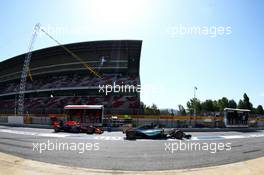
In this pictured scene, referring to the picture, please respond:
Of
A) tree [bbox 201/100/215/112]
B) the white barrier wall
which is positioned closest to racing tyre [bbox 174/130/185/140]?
the white barrier wall

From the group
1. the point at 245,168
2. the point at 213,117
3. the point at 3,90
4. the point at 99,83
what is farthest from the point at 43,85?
the point at 245,168

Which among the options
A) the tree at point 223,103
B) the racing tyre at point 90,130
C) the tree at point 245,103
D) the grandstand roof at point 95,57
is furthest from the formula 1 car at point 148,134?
the tree at point 245,103

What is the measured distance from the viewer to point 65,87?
59.4 metres

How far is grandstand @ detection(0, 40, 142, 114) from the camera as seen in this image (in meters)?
53.8

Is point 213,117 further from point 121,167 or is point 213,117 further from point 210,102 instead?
point 210,102

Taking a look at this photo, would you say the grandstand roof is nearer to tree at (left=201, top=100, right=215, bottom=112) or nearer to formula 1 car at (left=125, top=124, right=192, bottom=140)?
formula 1 car at (left=125, top=124, right=192, bottom=140)

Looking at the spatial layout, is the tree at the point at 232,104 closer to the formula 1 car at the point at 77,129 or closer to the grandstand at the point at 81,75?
the grandstand at the point at 81,75

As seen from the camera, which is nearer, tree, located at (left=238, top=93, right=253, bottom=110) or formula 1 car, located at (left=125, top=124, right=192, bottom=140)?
formula 1 car, located at (left=125, top=124, right=192, bottom=140)

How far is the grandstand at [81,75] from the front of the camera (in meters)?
53.8

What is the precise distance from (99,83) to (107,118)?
27.4 m

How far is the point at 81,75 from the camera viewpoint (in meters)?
62.8

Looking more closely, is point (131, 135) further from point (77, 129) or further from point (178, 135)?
point (77, 129)

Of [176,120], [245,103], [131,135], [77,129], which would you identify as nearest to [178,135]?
[131,135]

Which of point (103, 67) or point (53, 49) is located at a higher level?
point (53, 49)
